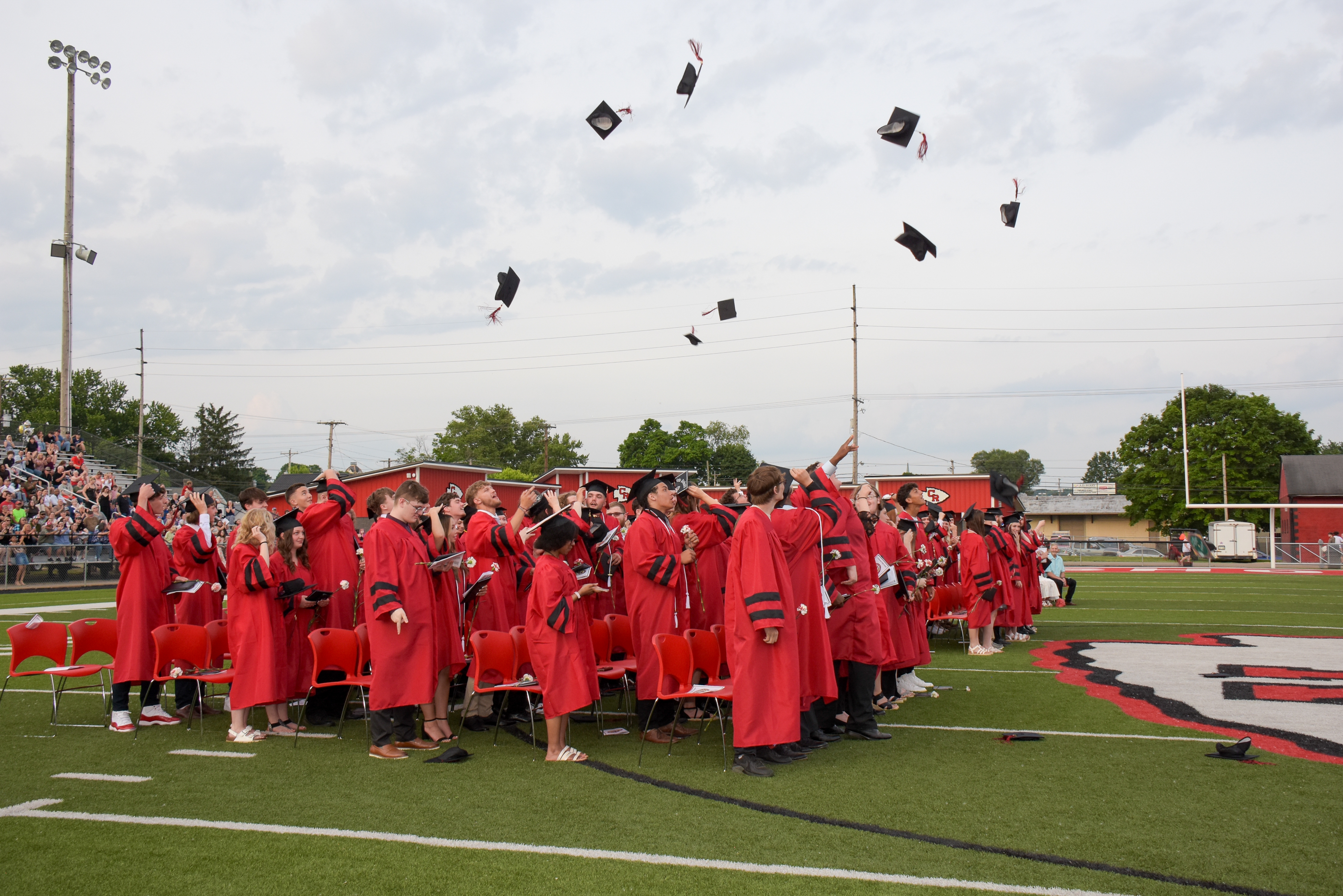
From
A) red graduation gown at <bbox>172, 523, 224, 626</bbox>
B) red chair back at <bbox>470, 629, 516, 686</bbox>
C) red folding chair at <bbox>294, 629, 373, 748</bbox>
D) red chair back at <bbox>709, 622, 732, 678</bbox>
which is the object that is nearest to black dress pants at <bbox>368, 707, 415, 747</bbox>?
red folding chair at <bbox>294, 629, 373, 748</bbox>

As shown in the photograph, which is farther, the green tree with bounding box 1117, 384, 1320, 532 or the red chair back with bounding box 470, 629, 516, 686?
the green tree with bounding box 1117, 384, 1320, 532

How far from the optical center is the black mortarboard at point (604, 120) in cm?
972

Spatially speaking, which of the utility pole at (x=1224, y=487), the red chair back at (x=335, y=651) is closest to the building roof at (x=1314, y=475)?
the utility pole at (x=1224, y=487)

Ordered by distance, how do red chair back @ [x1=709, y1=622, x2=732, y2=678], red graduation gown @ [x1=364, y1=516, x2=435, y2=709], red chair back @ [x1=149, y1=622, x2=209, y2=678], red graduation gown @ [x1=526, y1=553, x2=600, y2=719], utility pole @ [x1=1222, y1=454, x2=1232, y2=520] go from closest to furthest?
red graduation gown @ [x1=526, y1=553, x2=600, y2=719], red graduation gown @ [x1=364, y1=516, x2=435, y2=709], red chair back @ [x1=709, y1=622, x2=732, y2=678], red chair back @ [x1=149, y1=622, x2=209, y2=678], utility pole @ [x1=1222, y1=454, x2=1232, y2=520]

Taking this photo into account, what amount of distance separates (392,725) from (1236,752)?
600cm

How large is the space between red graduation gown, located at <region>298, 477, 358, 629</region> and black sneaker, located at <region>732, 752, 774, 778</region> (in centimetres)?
398

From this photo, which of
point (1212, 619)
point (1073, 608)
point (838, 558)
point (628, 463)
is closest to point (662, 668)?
point (838, 558)

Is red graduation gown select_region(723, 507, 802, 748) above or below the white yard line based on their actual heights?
above

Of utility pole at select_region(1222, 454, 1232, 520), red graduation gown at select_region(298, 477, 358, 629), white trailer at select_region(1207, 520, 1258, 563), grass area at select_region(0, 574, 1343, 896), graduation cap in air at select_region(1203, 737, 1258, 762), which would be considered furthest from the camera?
utility pole at select_region(1222, 454, 1232, 520)

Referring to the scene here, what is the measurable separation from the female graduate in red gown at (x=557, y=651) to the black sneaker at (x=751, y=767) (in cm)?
111

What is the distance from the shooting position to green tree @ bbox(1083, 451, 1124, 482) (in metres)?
120

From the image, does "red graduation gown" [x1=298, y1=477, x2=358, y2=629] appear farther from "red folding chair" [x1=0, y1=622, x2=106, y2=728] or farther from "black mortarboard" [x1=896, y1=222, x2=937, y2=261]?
"black mortarboard" [x1=896, y1=222, x2=937, y2=261]

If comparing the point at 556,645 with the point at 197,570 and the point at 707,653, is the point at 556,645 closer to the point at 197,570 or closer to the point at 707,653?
the point at 707,653

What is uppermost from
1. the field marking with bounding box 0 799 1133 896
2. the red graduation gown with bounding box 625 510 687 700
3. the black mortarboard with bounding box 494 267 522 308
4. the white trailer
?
the black mortarboard with bounding box 494 267 522 308
